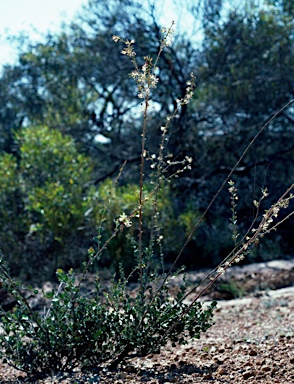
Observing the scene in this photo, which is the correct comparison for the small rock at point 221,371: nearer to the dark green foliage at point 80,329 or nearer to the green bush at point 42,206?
the dark green foliage at point 80,329

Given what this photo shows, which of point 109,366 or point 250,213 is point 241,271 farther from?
point 109,366

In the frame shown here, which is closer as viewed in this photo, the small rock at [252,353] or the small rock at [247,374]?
the small rock at [247,374]

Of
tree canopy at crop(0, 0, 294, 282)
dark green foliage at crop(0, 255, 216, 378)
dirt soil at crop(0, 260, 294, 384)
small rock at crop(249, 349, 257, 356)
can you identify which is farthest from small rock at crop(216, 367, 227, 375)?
→ tree canopy at crop(0, 0, 294, 282)

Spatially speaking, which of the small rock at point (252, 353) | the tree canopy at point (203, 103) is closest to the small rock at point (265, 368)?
the small rock at point (252, 353)

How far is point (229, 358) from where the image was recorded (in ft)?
11.8

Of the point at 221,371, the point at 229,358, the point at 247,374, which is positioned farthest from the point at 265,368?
the point at 229,358

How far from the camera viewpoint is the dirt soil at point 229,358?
3.18 m

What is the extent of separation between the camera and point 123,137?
12.3 m

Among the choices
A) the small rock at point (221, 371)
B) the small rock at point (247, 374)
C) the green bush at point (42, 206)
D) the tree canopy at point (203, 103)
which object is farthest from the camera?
the tree canopy at point (203, 103)

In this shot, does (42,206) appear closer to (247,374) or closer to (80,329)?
(80,329)

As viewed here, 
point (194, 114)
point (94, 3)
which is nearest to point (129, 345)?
point (194, 114)

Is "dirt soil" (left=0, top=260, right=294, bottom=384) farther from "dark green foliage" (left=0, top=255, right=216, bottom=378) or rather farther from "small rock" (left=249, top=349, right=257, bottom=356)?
"dark green foliage" (left=0, top=255, right=216, bottom=378)

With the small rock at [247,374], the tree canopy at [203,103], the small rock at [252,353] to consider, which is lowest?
the small rock at [247,374]

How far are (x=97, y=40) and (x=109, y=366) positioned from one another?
947 cm
